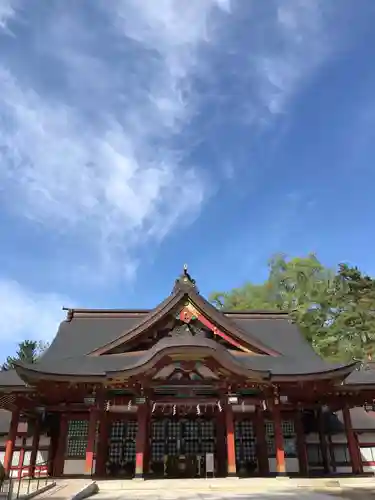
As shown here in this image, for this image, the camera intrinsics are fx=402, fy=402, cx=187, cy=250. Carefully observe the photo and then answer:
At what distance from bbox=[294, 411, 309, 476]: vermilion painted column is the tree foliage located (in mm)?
24008

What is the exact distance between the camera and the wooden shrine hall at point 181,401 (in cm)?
1478

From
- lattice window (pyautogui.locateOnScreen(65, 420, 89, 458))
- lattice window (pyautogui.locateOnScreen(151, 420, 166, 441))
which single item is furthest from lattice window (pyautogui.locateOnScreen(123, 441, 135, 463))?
lattice window (pyautogui.locateOnScreen(65, 420, 89, 458))

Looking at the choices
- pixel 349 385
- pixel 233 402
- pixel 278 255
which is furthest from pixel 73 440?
pixel 278 255

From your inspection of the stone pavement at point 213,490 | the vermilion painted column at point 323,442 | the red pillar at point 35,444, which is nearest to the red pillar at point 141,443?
the stone pavement at point 213,490

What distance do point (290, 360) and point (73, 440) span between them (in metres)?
9.85

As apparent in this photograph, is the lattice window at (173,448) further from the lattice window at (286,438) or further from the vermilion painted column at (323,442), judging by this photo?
the vermilion painted column at (323,442)

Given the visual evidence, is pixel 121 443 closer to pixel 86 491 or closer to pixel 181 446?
pixel 181 446

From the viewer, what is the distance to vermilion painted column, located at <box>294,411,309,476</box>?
16547 mm

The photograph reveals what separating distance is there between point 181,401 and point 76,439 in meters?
5.29

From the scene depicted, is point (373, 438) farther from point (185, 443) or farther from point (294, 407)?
point (185, 443)

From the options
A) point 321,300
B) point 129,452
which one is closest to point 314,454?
point 129,452

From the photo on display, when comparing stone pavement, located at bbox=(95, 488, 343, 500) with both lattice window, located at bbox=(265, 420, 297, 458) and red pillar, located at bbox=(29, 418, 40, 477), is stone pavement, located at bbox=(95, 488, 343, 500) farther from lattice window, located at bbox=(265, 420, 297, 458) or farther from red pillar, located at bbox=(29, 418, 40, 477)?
red pillar, located at bbox=(29, 418, 40, 477)

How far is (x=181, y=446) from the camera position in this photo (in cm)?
1709

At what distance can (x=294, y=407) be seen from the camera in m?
16.9
